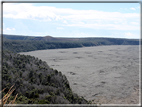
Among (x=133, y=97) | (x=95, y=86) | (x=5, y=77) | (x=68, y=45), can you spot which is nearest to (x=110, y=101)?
(x=133, y=97)

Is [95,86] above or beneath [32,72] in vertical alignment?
beneath

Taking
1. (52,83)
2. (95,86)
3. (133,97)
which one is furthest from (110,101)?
(52,83)

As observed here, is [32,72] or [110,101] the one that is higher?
[32,72]

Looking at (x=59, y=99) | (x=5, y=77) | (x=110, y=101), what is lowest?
(x=110, y=101)

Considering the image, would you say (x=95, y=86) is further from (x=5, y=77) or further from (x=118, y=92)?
(x=5, y=77)

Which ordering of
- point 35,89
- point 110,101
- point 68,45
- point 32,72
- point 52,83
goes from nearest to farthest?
point 35,89
point 52,83
point 32,72
point 110,101
point 68,45

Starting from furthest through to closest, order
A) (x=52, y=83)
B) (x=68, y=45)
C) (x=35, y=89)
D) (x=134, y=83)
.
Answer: (x=68, y=45)
(x=134, y=83)
(x=52, y=83)
(x=35, y=89)

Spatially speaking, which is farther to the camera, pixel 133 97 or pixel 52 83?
pixel 133 97

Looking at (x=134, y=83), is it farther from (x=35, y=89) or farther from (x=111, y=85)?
(x=35, y=89)

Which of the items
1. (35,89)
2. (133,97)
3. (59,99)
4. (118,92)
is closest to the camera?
(59,99)
